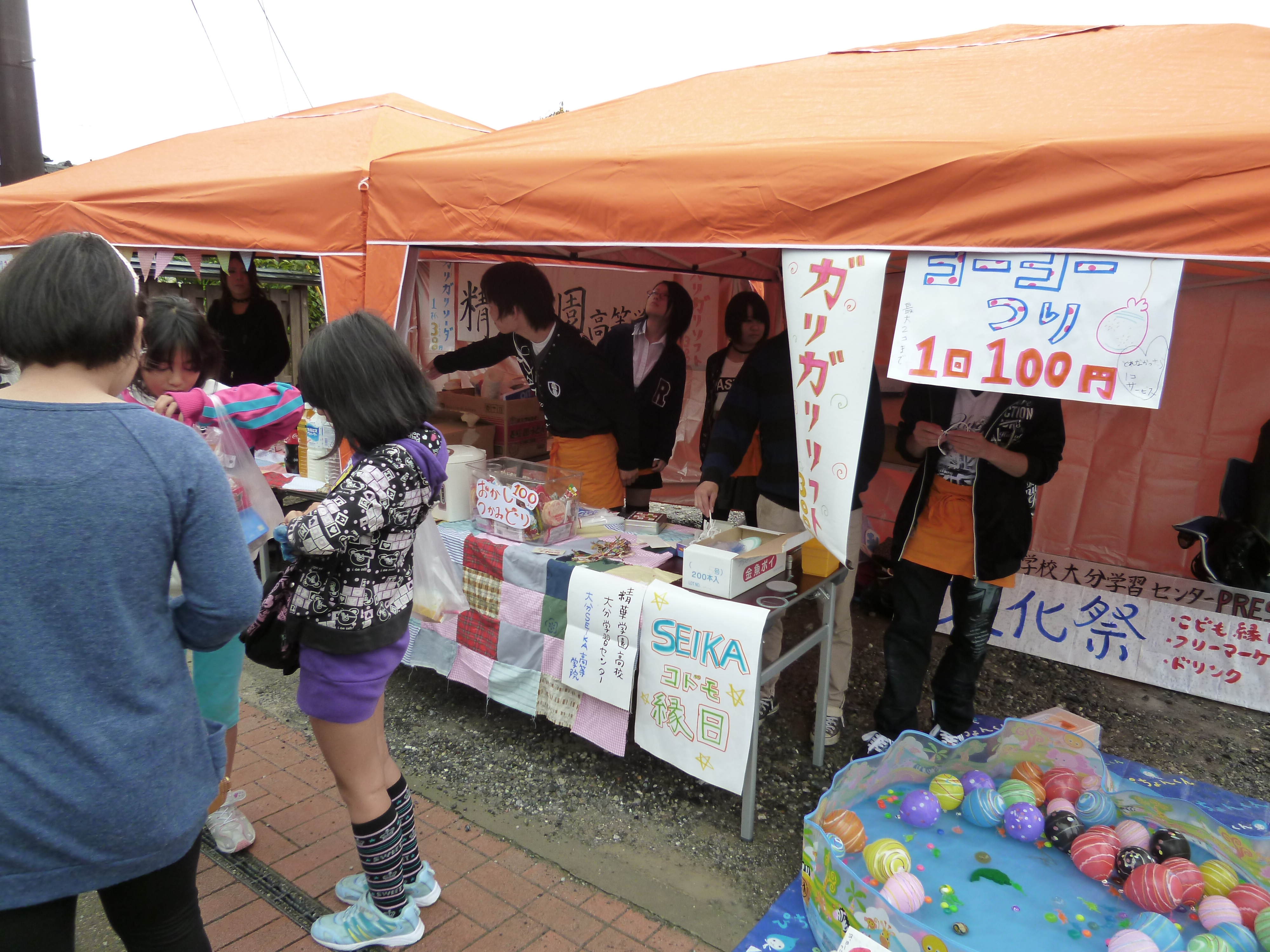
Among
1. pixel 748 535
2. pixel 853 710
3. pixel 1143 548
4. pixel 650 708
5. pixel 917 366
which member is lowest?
pixel 853 710

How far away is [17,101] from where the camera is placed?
5.81 m

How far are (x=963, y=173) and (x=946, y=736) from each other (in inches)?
82.7

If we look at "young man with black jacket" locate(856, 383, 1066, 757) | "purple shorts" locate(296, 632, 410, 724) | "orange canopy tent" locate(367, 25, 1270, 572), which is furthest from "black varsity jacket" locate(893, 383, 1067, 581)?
"purple shorts" locate(296, 632, 410, 724)

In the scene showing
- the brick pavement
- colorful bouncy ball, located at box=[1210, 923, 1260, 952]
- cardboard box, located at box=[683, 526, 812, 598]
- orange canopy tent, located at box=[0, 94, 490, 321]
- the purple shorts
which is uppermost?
orange canopy tent, located at box=[0, 94, 490, 321]

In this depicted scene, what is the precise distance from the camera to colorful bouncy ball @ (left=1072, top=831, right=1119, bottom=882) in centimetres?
219

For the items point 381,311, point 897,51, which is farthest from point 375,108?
point 897,51

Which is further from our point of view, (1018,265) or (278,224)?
(278,224)

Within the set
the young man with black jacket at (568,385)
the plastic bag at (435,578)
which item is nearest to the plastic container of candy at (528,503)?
the young man with black jacket at (568,385)

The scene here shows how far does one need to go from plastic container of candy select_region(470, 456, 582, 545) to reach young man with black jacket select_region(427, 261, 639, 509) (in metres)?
0.12

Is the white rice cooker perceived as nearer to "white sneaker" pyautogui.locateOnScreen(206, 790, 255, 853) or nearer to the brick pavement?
the brick pavement

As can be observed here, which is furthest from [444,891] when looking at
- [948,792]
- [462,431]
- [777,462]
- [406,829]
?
[462,431]

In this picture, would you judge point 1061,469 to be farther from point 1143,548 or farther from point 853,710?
point 853,710

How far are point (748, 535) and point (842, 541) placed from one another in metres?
0.45

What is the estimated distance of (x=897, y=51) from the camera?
3.06 m
